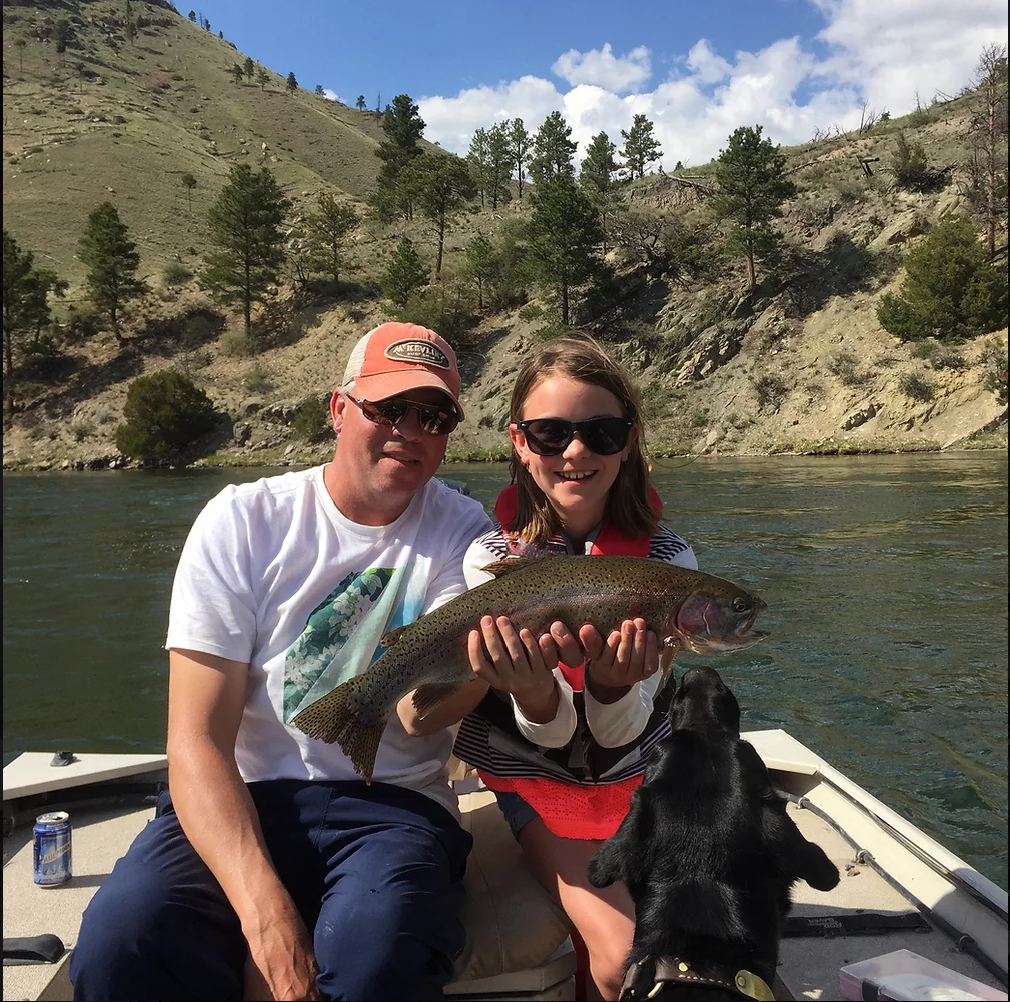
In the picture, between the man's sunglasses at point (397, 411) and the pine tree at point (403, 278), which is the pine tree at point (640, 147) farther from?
the man's sunglasses at point (397, 411)

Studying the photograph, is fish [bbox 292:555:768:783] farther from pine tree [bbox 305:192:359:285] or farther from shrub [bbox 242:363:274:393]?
pine tree [bbox 305:192:359:285]

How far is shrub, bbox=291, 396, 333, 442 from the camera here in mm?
58594

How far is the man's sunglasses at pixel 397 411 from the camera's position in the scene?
11.0 ft

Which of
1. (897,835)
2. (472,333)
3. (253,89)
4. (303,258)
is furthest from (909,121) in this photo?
(253,89)

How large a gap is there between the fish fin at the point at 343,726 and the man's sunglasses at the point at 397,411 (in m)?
1.03

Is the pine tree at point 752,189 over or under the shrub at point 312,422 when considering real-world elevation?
over

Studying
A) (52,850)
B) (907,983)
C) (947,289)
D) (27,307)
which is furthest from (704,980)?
(27,307)

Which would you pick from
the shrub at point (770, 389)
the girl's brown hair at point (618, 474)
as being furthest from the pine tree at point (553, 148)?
the girl's brown hair at point (618, 474)

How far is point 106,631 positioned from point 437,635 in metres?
14.5

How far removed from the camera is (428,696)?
301cm

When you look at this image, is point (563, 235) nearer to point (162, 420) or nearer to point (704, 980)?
point (162, 420)

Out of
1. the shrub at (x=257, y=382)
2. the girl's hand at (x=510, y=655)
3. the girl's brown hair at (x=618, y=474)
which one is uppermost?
the girl's brown hair at (x=618, y=474)

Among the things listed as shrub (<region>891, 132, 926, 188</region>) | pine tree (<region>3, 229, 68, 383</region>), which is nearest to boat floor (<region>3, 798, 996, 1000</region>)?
shrub (<region>891, 132, 926, 188</region>)

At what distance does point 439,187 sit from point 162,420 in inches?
1340
